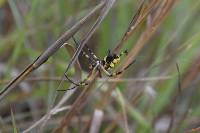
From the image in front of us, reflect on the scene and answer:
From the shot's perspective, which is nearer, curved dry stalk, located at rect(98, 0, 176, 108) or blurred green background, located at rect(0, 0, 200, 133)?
curved dry stalk, located at rect(98, 0, 176, 108)

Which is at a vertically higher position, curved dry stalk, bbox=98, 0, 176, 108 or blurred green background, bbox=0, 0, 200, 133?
blurred green background, bbox=0, 0, 200, 133

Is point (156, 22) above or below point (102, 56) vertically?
below

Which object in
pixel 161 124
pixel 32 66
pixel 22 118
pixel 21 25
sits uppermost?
pixel 21 25

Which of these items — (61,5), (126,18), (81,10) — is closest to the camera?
(61,5)

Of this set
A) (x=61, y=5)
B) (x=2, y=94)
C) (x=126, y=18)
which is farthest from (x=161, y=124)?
(x=2, y=94)

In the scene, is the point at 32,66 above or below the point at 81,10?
below

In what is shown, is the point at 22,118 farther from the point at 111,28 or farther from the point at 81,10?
the point at 111,28

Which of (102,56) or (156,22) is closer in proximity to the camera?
(156,22)

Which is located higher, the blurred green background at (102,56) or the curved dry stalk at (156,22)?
the blurred green background at (102,56)
